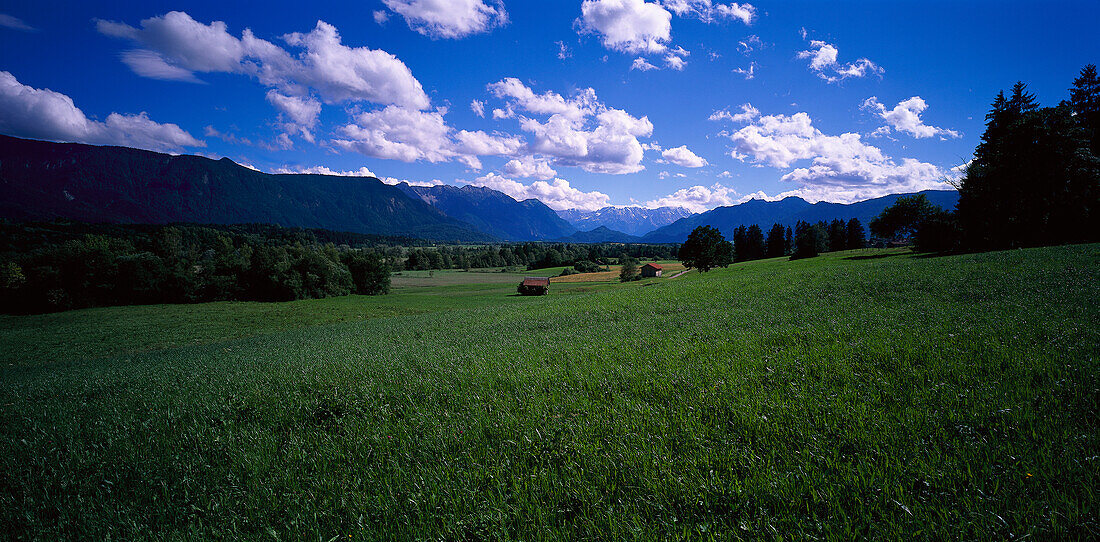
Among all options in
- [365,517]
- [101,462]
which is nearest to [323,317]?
[101,462]

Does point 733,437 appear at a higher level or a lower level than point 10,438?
higher

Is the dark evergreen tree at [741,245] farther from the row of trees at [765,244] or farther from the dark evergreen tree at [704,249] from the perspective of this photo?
the dark evergreen tree at [704,249]

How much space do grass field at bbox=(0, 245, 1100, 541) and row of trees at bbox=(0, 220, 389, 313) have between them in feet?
209

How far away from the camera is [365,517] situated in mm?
3338

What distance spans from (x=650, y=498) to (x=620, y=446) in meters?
0.78

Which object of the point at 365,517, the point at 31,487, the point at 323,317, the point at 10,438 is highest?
the point at 365,517

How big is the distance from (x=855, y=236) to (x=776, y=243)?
2164cm

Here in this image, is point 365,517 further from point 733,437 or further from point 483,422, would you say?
point 733,437

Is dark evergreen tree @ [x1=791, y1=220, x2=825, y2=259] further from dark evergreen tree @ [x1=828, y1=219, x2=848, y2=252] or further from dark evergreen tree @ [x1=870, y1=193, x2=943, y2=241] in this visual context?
dark evergreen tree @ [x1=870, y1=193, x2=943, y2=241]

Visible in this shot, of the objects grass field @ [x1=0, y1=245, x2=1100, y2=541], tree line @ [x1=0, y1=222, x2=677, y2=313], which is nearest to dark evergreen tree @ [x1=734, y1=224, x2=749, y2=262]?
tree line @ [x1=0, y1=222, x2=677, y2=313]

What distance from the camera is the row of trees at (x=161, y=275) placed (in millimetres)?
49781

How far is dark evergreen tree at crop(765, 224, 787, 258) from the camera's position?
129 metres

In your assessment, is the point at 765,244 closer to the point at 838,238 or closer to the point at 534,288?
the point at 838,238

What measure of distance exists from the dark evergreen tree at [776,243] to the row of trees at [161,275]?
126099mm
